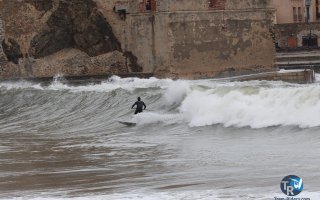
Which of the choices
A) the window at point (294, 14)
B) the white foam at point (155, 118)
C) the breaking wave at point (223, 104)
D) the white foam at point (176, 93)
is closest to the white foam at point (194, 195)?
the breaking wave at point (223, 104)

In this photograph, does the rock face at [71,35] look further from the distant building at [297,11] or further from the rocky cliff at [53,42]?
the distant building at [297,11]

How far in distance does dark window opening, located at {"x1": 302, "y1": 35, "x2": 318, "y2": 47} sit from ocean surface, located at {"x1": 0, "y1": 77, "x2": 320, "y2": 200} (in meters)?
25.8

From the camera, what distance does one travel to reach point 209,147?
14328 millimetres

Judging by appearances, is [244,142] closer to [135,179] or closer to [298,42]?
[135,179]

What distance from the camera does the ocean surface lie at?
10.1m

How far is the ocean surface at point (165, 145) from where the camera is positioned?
33.1 ft

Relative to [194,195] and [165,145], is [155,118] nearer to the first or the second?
[165,145]

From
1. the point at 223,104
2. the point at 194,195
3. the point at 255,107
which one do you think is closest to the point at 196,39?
the point at 223,104

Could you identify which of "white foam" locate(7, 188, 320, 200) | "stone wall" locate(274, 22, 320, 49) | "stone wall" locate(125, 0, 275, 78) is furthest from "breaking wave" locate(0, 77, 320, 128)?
"stone wall" locate(274, 22, 320, 49)

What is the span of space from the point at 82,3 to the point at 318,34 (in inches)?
974

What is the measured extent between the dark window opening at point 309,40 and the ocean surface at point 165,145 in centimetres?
2577

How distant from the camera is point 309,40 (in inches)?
2010

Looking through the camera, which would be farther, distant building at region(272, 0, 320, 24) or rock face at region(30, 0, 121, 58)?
distant building at region(272, 0, 320, 24)
